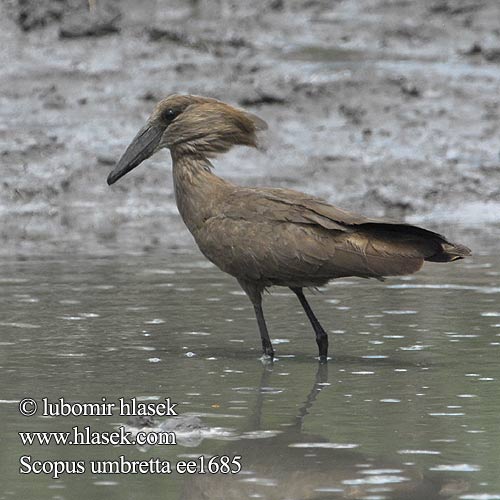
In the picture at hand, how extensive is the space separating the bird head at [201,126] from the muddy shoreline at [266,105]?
163 inches

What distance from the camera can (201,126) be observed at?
945 cm

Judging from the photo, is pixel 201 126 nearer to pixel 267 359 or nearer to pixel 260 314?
pixel 260 314

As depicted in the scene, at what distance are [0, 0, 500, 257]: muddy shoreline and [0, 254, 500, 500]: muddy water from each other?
8.44 ft

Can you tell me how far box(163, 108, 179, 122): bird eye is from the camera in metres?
9.52

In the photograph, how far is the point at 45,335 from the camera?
9359mm

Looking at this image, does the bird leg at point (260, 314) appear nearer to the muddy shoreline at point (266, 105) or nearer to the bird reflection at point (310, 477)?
the bird reflection at point (310, 477)

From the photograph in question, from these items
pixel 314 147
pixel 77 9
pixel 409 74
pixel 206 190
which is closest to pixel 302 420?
pixel 206 190

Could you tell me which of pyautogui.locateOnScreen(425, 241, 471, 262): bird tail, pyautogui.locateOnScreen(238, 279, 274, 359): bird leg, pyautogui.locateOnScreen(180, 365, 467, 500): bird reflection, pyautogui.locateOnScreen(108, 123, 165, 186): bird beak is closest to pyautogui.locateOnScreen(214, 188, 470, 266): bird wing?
pyautogui.locateOnScreen(425, 241, 471, 262): bird tail

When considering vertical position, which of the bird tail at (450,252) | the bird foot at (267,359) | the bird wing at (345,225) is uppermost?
the bird wing at (345,225)

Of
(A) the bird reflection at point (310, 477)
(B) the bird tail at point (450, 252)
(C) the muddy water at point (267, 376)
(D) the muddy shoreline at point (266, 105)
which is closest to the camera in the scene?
(A) the bird reflection at point (310, 477)

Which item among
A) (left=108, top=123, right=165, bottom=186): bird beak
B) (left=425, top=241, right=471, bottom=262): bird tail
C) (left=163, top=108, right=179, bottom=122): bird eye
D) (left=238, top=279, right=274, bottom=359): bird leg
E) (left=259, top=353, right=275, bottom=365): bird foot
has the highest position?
(left=163, top=108, right=179, bottom=122): bird eye

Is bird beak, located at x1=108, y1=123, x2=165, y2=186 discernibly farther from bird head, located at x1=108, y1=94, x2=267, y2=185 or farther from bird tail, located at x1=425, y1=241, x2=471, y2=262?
bird tail, located at x1=425, y1=241, x2=471, y2=262

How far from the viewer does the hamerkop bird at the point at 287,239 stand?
8461mm

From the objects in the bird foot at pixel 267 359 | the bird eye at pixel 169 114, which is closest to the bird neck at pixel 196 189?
the bird eye at pixel 169 114
